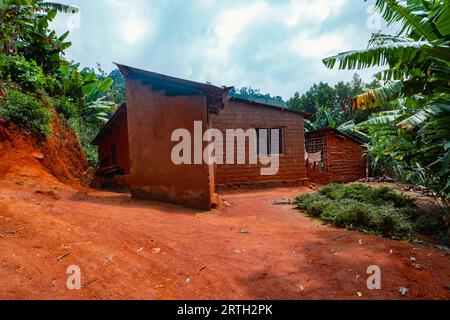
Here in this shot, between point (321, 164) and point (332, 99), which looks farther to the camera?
point (332, 99)

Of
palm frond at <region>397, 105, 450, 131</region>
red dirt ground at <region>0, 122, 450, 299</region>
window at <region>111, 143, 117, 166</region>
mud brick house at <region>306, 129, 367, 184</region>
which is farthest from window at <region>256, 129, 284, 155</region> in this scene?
palm frond at <region>397, 105, 450, 131</region>

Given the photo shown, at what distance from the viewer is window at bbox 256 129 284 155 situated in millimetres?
13148

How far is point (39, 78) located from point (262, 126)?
8.88 meters

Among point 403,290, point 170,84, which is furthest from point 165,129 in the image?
point 403,290

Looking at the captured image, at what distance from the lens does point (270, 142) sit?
524 inches

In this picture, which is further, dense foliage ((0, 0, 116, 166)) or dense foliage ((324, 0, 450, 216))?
dense foliage ((0, 0, 116, 166))

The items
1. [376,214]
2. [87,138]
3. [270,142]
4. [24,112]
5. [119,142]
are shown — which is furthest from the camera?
[87,138]

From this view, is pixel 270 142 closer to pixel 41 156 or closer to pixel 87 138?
pixel 41 156

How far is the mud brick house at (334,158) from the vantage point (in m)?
15.4

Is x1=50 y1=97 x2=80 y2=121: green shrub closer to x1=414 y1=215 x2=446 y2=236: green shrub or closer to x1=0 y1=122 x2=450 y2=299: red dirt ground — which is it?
x1=0 y1=122 x2=450 y2=299: red dirt ground

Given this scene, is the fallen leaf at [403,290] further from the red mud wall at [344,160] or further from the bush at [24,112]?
the red mud wall at [344,160]

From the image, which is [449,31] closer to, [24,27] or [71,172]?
[71,172]

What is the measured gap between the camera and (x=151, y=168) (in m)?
7.73
